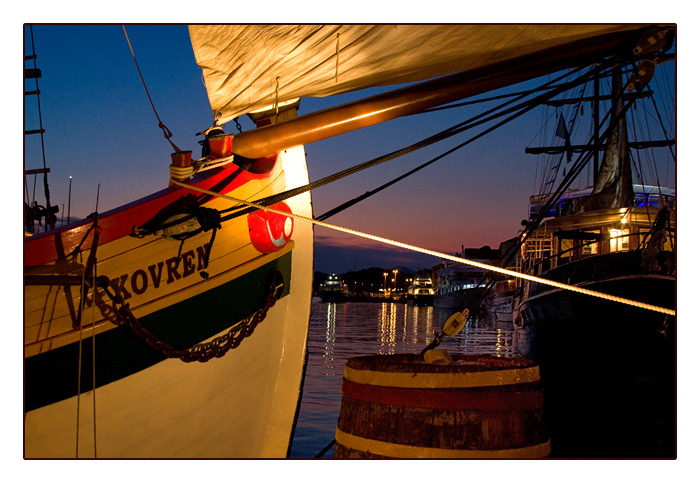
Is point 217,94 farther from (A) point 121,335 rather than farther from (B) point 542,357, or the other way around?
(B) point 542,357

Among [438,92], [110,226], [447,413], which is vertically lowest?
[447,413]

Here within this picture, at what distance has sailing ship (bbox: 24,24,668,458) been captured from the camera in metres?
3.97

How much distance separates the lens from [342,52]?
4625 mm

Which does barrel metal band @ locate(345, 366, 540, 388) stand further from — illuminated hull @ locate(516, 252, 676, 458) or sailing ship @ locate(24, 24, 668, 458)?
illuminated hull @ locate(516, 252, 676, 458)

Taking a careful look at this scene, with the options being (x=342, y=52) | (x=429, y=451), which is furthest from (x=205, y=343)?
(x=342, y=52)

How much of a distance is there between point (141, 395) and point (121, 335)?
1.55ft

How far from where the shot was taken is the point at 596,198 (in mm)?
20062

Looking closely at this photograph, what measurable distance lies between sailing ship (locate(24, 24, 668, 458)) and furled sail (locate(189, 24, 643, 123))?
1cm

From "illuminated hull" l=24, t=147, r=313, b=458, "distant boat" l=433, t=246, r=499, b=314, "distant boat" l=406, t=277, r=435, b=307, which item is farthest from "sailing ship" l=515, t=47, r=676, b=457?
"distant boat" l=406, t=277, r=435, b=307

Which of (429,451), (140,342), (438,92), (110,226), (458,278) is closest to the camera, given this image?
(429,451)

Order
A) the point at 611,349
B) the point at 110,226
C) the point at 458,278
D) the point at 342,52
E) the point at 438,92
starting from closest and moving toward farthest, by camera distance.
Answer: the point at 110,226, the point at 438,92, the point at 342,52, the point at 611,349, the point at 458,278

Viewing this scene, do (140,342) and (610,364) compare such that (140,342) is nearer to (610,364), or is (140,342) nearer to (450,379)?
(450,379)

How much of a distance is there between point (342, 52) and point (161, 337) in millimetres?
2210

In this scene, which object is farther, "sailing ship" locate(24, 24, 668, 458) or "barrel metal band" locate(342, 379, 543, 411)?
"sailing ship" locate(24, 24, 668, 458)
